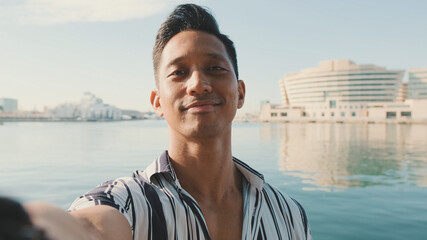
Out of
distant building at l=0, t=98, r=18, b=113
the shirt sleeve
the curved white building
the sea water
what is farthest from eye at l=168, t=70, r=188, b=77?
distant building at l=0, t=98, r=18, b=113

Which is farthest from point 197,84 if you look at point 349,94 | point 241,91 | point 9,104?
point 9,104

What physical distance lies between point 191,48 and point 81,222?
1.18 m

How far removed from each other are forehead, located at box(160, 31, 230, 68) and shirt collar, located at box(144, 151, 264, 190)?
538mm

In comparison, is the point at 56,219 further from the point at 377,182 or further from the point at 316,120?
the point at 316,120

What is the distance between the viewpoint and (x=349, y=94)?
100 meters

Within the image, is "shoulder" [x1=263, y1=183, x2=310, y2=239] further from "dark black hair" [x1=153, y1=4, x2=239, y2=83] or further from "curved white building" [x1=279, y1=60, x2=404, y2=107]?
"curved white building" [x1=279, y1=60, x2=404, y2=107]

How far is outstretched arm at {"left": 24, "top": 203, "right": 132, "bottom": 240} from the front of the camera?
57 centimetres

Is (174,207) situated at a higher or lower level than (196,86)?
lower

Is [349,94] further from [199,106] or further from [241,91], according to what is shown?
[199,106]

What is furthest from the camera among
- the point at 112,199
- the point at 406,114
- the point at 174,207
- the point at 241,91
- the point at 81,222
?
the point at 406,114

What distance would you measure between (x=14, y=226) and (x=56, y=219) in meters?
0.29

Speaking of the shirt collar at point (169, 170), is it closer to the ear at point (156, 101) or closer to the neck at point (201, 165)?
the neck at point (201, 165)

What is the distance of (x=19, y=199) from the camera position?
38cm

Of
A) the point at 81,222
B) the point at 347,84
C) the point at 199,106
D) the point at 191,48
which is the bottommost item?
the point at 81,222
